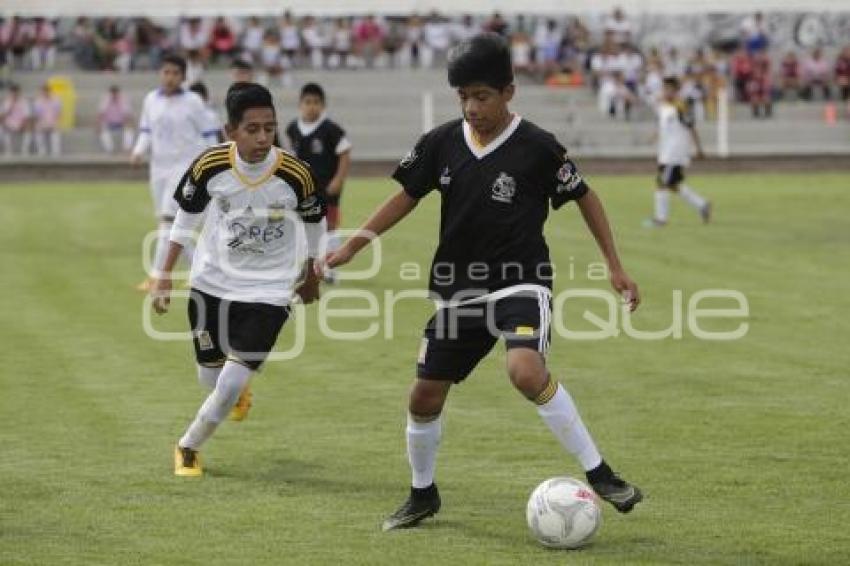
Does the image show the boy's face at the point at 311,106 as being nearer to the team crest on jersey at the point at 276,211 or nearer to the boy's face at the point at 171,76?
the boy's face at the point at 171,76

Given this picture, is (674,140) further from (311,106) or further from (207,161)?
(207,161)

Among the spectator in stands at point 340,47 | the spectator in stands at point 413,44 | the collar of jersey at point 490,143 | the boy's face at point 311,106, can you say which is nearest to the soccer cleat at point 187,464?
the collar of jersey at point 490,143

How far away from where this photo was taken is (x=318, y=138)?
1933cm

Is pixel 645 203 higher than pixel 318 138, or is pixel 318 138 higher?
pixel 318 138

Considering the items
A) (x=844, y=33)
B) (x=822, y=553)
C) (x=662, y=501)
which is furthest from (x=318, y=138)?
(x=844, y=33)

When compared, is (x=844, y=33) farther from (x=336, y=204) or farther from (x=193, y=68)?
(x=336, y=204)

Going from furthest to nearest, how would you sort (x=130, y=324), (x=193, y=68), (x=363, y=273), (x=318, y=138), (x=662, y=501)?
(x=193, y=68), (x=363, y=273), (x=318, y=138), (x=130, y=324), (x=662, y=501)

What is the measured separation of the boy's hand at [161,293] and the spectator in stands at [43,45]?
38.7 m

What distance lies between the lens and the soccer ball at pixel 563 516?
8023mm

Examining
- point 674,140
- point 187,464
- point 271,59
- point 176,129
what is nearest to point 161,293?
point 187,464

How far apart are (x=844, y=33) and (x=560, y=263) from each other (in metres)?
33.2

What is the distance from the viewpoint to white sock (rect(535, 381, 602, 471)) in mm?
A: 8234

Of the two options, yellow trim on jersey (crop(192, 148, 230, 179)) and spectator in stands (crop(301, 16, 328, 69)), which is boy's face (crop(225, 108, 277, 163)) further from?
spectator in stands (crop(301, 16, 328, 69))

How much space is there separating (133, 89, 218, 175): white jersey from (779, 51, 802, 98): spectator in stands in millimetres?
31124
